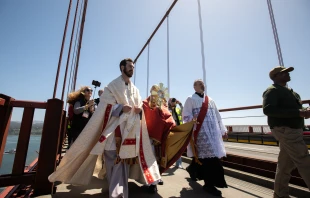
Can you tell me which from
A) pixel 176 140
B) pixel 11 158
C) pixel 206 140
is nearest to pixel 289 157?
pixel 206 140

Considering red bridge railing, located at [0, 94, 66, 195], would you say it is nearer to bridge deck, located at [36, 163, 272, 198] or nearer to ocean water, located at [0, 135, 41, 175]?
bridge deck, located at [36, 163, 272, 198]

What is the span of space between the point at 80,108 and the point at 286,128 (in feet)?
10.5

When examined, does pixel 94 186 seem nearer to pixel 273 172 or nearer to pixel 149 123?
pixel 149 123

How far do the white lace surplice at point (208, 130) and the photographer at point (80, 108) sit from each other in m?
1.90

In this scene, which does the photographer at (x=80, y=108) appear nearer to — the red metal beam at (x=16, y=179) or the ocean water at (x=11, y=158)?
the ocean water at (x=11, y=158)

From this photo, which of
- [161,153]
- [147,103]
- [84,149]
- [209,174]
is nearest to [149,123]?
[147,103]

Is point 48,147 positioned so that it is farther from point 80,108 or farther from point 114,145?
point 80,108

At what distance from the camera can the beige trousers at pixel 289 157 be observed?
1.89 metres

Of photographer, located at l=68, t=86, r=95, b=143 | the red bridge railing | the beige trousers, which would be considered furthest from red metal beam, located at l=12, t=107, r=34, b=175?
the beige trousers

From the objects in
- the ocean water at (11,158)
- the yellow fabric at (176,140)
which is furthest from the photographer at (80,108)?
the yellow fabric at (176,140)

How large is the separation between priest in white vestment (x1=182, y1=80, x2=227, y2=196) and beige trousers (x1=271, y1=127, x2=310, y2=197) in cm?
69

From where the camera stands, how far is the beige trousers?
74.3 inches

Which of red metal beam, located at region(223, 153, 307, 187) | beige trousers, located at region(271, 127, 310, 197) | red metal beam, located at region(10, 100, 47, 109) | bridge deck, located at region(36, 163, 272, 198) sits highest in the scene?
red metal beam, located at region(10, 100, 47, 109)

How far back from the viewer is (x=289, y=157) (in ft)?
6.75
